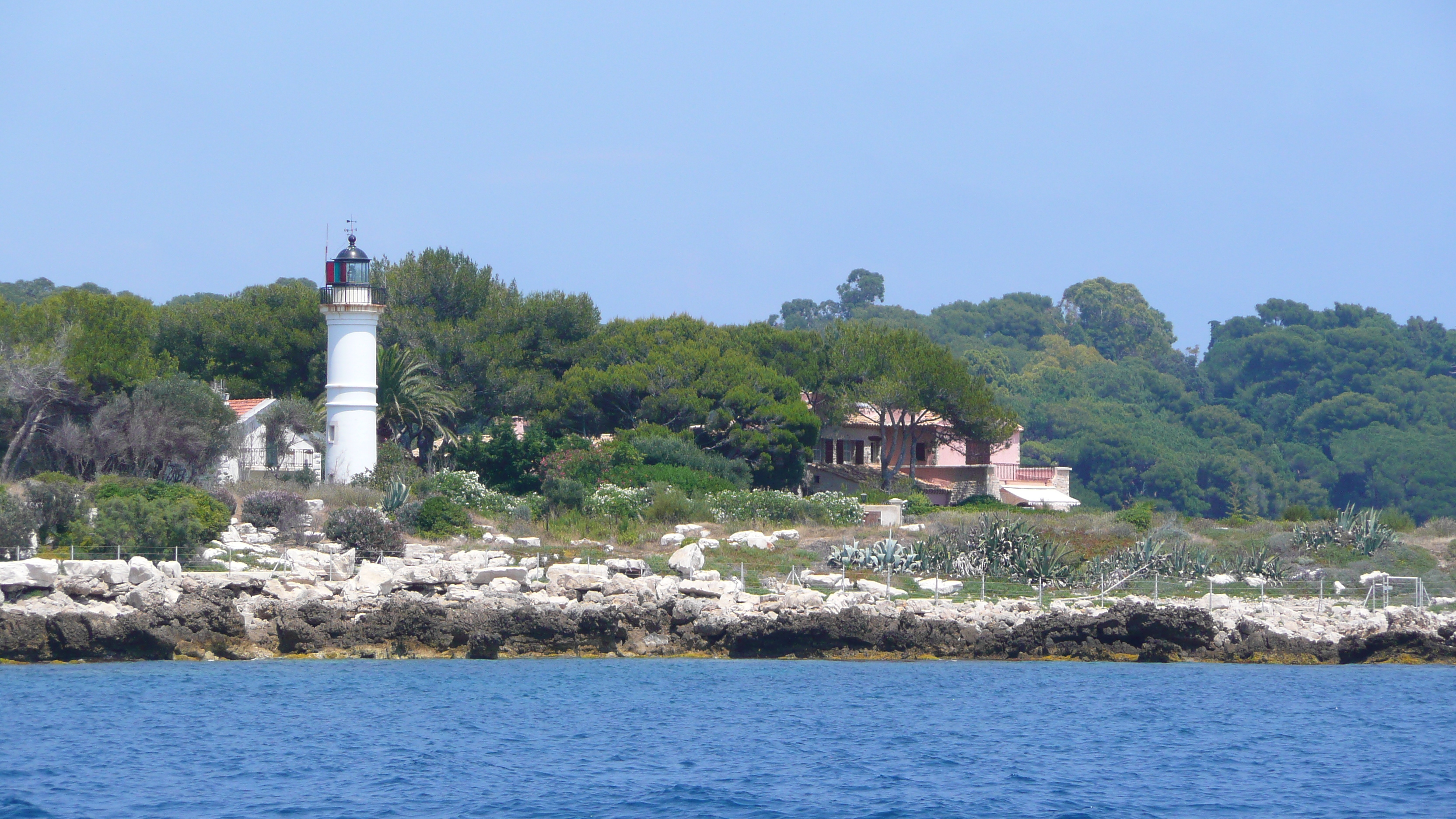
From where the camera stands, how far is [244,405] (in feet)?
121

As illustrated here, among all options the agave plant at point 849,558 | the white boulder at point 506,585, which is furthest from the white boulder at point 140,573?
the agave plant at point 849,558

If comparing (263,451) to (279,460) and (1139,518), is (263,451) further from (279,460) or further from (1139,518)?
(1139,518)

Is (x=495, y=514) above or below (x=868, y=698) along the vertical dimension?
above

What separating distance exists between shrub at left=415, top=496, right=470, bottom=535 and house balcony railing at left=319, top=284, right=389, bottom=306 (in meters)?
7.02

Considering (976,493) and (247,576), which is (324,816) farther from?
(976,493)

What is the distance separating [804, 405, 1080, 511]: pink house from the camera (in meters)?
44.9

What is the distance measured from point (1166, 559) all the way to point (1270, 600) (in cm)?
262

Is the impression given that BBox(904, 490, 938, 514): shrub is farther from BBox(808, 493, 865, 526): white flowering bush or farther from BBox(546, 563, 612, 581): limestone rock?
BBox(546, 563, 612, 581): limestone rock

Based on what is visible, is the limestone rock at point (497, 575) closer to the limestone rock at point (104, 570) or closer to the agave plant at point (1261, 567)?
the limestone rock at point (104, 570)

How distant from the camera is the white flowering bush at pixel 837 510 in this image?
33.8 meters

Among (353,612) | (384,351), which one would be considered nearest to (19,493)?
(353,612)

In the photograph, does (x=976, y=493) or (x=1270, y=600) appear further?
(x=976, y=493)

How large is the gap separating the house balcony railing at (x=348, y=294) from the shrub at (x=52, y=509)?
9.66 meters

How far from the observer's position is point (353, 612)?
22.9 m
